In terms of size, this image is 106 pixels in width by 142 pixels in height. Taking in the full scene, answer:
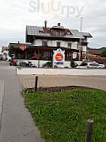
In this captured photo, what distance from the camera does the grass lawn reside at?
13.2ft

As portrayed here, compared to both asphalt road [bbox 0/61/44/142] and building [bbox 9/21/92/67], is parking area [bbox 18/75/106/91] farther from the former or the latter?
building [bbox 9/21/92/67]

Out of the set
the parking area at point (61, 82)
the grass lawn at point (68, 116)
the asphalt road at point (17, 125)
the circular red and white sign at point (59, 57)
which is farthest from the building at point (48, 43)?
the asphalt road at point (17, 125)

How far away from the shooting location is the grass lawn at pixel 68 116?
4023mm

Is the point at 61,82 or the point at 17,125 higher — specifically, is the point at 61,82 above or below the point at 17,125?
above

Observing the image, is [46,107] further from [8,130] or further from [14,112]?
[8,130]

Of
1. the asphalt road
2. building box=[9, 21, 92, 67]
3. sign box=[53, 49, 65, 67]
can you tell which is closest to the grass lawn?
the asphalt road

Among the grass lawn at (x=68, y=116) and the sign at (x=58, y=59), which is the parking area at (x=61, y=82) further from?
the grass lawn at (x=68, y=116)

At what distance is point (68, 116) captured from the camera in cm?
514

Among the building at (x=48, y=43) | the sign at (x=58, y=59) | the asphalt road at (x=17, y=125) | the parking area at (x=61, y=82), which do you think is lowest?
the asphalt road at (x=17, y=125)

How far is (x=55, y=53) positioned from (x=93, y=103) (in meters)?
11.9

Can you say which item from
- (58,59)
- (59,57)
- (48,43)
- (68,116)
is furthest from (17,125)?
(48,43)

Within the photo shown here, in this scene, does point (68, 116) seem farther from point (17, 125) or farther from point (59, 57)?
point (59, 57)

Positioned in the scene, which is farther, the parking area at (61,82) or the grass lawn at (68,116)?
the parking area at (61,82)

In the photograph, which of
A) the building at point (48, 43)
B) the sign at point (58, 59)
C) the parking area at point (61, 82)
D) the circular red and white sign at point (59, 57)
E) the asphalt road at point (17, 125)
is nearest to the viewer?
the asphalt road at point (17, 125)
